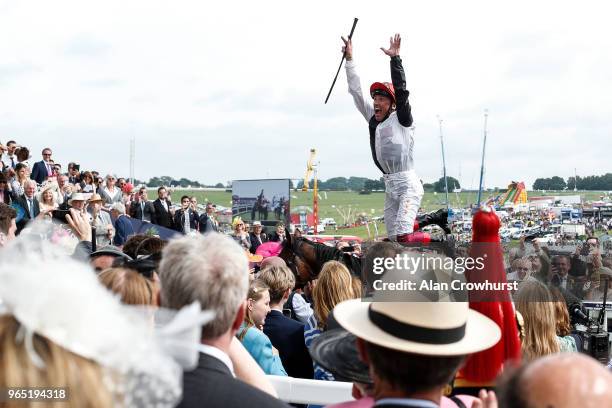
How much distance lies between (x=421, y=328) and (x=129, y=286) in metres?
1.12

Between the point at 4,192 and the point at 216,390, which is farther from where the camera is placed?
the point at 4,192

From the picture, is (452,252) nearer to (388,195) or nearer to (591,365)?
(388,195)

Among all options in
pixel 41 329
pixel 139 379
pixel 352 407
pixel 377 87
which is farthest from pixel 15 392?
pixel 377 87

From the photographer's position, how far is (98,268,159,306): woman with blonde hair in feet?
7.93

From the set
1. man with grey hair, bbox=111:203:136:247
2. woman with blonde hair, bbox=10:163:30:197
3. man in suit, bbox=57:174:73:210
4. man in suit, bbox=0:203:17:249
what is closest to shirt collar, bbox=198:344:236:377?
man in suit, bbox=0:203:17:249

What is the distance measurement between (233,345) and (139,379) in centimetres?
120

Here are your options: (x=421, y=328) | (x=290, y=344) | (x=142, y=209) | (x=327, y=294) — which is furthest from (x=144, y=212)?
(x=421, y=328)

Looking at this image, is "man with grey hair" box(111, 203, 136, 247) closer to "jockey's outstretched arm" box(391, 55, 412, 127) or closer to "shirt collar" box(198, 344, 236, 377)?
"jockey's outstretched arm" box(391, 55, 412, 127)

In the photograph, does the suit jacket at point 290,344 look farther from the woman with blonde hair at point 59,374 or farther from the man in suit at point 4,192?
the man in suit at point 4,192

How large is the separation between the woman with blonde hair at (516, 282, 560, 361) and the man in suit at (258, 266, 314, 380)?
4.55ft

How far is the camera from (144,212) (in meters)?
13.4

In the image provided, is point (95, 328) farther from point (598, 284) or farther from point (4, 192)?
point (4, 192)

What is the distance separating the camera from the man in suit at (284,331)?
419 cm

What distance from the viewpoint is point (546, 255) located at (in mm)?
6277
